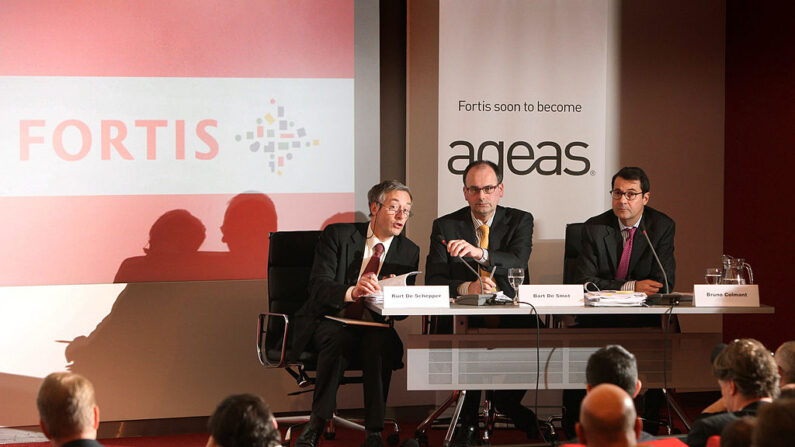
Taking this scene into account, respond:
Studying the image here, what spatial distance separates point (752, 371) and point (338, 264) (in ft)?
7.64

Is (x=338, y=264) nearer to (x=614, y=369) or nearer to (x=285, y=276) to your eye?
(x=285, y=276)

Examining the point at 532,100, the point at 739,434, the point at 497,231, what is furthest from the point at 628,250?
the point at 739,434

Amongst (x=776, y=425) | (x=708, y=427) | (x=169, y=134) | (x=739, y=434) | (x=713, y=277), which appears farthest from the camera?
(x=169, y=134)

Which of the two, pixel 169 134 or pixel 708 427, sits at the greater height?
pixel 169 134

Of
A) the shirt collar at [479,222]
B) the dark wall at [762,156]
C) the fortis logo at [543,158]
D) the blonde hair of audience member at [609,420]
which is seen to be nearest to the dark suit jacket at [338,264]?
the shirt collar at [479,222]

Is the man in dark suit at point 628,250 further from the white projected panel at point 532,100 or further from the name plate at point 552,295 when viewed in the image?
the white projected panel at point 532,100

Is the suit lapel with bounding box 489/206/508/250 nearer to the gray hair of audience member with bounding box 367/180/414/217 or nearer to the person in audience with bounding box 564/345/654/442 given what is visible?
the gray hair of audience member with bounding box 367/180/414/217

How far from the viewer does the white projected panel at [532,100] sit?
496 cm

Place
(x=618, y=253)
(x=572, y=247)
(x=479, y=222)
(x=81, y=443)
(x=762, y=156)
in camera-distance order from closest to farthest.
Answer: (x=81, y=443) < (x=618, y=253) < (x=479, y=222) < (x=572, y=247) < (x=762, y=156)

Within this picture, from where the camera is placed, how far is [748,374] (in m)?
2.26

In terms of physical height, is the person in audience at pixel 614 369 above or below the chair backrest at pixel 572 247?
below

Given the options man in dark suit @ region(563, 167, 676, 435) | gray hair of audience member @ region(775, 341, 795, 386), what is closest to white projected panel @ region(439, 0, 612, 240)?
man in dark suit @ region(563, 167, 676, 435)

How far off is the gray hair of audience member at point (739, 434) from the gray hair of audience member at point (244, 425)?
1.00m

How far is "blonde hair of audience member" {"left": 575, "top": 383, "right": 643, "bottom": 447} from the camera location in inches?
66.6
